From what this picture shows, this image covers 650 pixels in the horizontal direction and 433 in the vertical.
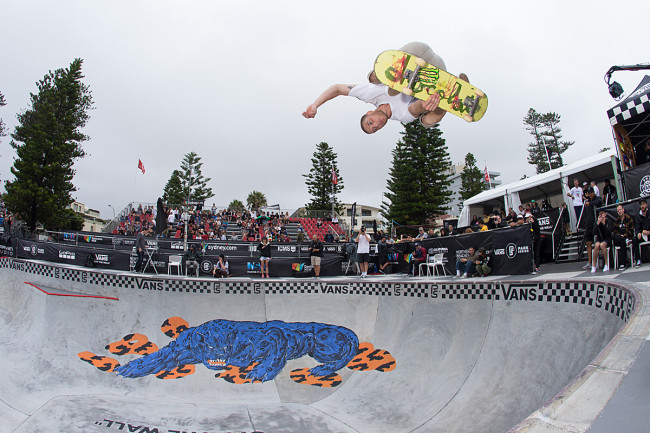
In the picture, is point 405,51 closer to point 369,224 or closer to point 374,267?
point 374,267

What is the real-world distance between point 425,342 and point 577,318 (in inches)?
96.7

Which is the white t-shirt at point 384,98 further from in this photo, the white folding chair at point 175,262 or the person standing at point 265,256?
the white folding chair at point 175,262

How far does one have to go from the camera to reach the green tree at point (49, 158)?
22.3 metres

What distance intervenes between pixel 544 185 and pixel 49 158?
27.8 m

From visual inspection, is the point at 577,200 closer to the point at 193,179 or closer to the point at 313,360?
the point at 313,360

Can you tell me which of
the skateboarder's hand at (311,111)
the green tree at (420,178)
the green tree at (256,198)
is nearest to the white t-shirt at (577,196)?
the skateboarder's hand at (311,111)

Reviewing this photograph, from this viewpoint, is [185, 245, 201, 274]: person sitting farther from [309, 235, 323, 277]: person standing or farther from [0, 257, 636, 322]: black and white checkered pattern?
[309, 235, 323, 277]: person standing

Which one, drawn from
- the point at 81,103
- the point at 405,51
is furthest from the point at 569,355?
the point at 81,103

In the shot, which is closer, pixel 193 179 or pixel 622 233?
pixel 622 233

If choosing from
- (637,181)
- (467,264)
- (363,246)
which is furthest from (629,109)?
(363,246)

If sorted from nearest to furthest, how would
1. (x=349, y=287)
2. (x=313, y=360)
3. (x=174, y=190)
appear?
(x=313, y=360) → (x=349, y=287) → (x=174, y=190)

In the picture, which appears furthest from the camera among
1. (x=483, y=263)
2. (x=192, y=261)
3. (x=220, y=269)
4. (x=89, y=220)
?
(x=89, y=220)

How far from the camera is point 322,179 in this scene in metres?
44.1

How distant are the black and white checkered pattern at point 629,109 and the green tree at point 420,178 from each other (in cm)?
2412
